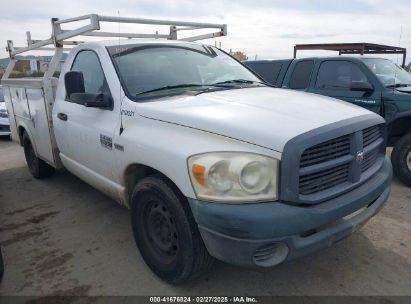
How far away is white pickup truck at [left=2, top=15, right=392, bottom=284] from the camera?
2.29 m

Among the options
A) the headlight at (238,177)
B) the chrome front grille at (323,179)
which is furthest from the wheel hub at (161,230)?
the chrome front grille at (323,179)

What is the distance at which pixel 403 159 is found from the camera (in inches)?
203

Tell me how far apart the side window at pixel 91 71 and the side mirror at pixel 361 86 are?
3.70 metres

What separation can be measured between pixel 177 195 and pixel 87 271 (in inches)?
Answer: 47.8

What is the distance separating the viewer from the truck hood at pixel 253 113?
7.76 feet

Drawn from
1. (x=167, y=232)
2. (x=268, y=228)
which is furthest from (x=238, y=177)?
(x=167, y=232)

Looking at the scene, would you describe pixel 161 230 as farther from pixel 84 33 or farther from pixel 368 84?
pixel 368 84

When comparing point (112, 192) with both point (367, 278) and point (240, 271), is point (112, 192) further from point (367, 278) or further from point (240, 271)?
point (367, 278)

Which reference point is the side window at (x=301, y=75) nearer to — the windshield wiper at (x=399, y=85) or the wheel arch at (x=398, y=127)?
the windshield wiper at (x=399, y=85)

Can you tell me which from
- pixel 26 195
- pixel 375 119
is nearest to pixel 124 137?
pixel 375 119

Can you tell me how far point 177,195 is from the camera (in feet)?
8.57

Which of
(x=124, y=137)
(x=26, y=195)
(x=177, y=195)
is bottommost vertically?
(x=26, y=195)

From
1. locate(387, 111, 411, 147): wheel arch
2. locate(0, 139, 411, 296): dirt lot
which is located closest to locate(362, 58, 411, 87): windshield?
locate(387, 111, 411, 147): wheel arch

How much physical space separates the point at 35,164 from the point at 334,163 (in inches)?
186
